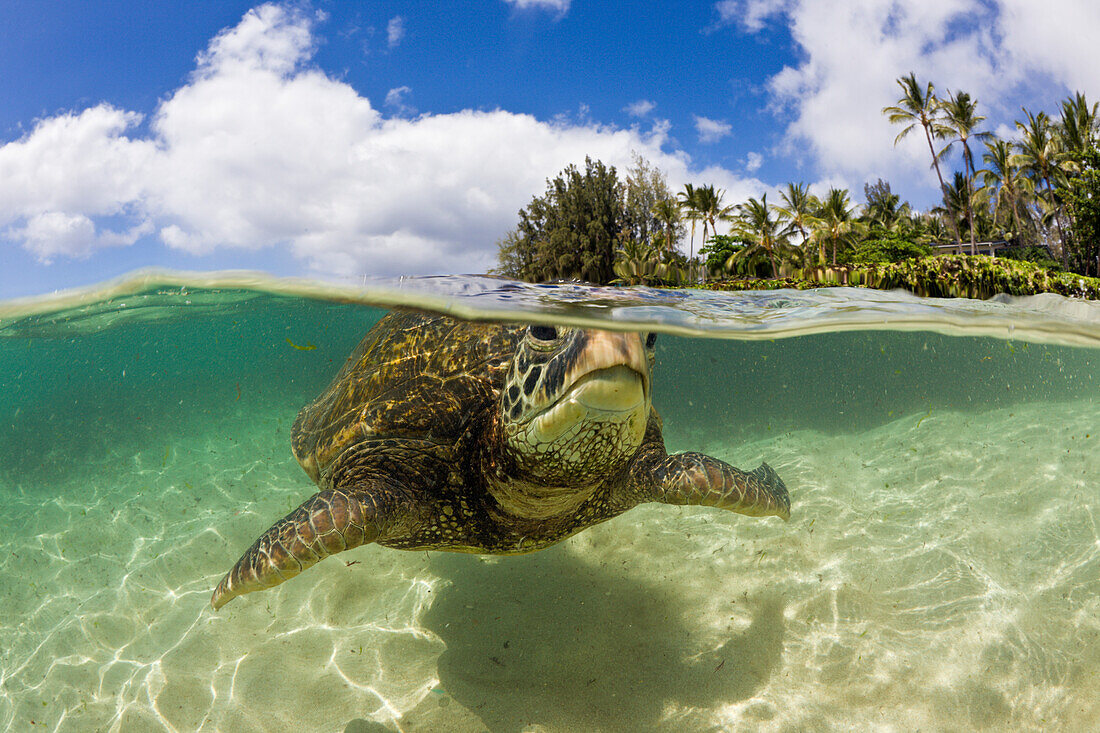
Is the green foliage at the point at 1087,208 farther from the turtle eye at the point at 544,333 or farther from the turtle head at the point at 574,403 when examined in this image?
the turtle eye at the point at 544,333

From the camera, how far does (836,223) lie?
35.8 metres

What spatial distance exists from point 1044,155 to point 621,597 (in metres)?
46.5

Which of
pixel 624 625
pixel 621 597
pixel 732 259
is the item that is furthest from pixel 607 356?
pixel 732 259

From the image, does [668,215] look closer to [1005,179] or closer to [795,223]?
[795,223]

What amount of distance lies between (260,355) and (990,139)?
165ft

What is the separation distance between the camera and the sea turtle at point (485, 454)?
2902 millimetres

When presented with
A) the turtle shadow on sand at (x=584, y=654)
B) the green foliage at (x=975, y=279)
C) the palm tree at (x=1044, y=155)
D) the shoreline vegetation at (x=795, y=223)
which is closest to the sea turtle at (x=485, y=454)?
the turtle shadow on sand at (x=584, y=654)

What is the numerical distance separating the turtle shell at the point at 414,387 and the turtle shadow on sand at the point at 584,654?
1.88 metres

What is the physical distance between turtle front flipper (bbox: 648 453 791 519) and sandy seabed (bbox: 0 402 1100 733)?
1329mm

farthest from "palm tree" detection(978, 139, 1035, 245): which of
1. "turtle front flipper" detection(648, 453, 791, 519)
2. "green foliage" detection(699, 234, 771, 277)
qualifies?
"turtle front flipper" detection(648, 453, 791, 519)

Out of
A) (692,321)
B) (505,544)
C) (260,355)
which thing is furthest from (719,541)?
(260,355)

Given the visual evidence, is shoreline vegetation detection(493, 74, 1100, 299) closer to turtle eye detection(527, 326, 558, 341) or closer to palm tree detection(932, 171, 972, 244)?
palm tree detection(932, 171, 972, 244)

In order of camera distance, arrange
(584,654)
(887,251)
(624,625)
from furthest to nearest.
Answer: (887,251)
(624,625)
(584,654)

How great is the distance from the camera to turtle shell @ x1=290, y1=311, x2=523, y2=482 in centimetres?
404
